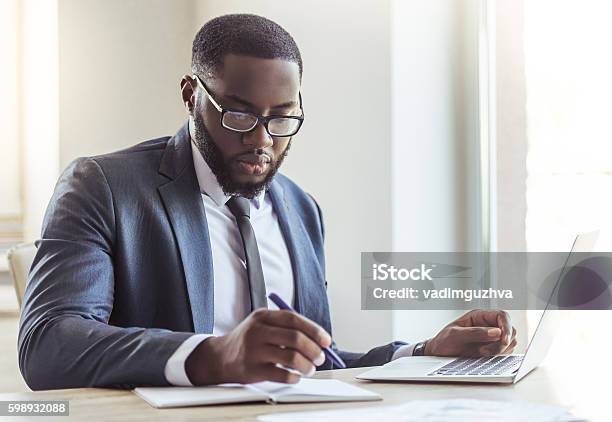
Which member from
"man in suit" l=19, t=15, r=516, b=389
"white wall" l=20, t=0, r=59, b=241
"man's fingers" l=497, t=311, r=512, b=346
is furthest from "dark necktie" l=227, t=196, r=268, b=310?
"white wall" l=20, t=0, r=59, b=241

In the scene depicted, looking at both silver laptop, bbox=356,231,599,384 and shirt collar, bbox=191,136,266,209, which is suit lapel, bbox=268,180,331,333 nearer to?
shirt collar, bbox=191,136,266,209

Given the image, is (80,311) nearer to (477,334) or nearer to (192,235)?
(192,235)

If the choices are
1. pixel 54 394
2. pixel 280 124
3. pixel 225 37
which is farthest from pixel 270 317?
pixel 225 37

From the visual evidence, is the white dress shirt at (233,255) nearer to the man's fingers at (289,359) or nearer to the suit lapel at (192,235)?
the suit lapel at (192,235)

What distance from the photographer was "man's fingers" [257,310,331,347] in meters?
1.12

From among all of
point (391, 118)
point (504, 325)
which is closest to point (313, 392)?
point (504, 325)

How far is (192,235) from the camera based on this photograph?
1679 mm

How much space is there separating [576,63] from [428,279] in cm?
91

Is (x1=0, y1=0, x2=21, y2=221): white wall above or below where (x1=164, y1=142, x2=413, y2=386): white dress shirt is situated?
above

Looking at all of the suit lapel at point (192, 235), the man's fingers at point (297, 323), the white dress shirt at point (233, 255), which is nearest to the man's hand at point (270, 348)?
the man's fingers at point (297, 323)

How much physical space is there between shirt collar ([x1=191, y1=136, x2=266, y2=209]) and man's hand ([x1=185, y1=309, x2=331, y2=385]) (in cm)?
63

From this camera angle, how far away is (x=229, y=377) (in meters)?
1.19

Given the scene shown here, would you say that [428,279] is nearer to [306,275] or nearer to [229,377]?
[306,275]

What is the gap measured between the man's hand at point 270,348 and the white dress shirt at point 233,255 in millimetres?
551
